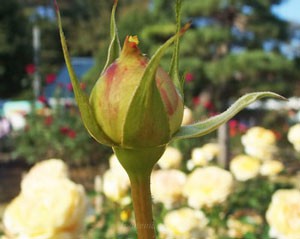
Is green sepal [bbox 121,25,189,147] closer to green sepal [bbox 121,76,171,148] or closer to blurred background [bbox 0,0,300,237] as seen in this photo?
green sepal [bbox 121,76,171,148]

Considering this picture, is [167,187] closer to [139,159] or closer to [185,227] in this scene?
[185,227]

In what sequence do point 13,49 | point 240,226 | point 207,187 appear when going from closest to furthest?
point 207,187 → point 240,226 → point 13,49

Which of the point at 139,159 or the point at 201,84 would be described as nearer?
the point at 139,159

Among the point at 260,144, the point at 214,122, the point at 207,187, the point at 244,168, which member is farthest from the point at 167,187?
the point at 214,122

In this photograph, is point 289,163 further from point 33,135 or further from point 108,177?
point 108,177

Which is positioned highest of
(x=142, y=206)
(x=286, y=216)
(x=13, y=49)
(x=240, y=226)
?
(x=13, y=49)

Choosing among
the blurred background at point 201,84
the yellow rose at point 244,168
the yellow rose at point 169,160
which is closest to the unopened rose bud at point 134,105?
the yellow rose at point 169,160

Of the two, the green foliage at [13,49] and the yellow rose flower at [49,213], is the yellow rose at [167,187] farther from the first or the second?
the green foliage at [13,49]
